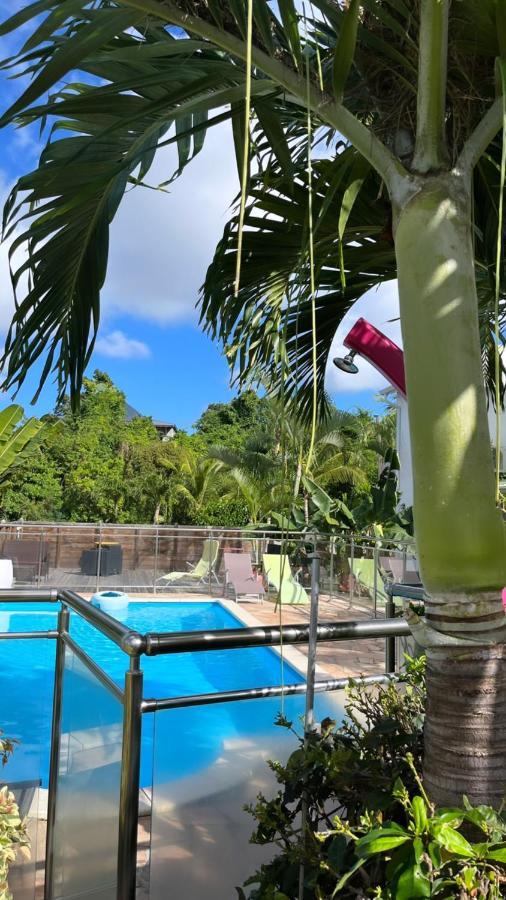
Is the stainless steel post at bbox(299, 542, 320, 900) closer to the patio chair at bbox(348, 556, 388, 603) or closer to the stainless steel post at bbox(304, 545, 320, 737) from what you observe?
the stainless steel post at bbox(304, 545, 320, 737)

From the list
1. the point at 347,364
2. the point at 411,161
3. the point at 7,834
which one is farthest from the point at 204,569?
the point at 411,161

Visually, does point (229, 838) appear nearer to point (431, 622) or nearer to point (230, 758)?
point (230, 758)

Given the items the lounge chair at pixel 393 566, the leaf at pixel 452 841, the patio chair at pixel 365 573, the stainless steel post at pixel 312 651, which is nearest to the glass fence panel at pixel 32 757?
the stainless steel post at pixel 312 651

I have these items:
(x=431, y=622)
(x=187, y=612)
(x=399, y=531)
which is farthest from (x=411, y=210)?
(x=187, y=612)

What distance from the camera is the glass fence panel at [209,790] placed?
209cm

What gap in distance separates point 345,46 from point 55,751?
289 cm

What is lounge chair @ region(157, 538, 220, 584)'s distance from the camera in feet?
52.7

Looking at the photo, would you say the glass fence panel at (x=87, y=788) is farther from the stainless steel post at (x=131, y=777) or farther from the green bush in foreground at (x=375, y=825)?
the green bush in foreground at (x=375, y=825)

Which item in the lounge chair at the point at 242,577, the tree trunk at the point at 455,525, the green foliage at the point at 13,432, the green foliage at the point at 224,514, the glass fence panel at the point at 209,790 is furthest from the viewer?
the green foliage at the point at 224,514

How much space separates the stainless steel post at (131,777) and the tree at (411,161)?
2.79ft

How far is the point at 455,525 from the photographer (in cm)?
150

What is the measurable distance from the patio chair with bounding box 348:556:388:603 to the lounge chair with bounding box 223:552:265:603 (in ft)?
12.3

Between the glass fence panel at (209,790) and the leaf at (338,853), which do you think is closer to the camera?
the leaf at (338,853)

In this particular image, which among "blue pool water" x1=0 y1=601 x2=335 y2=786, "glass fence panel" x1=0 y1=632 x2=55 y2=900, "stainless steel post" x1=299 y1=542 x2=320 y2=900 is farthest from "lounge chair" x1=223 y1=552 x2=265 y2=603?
"stainless steel post" x1=299 y1=542 x2=320 y2=900
